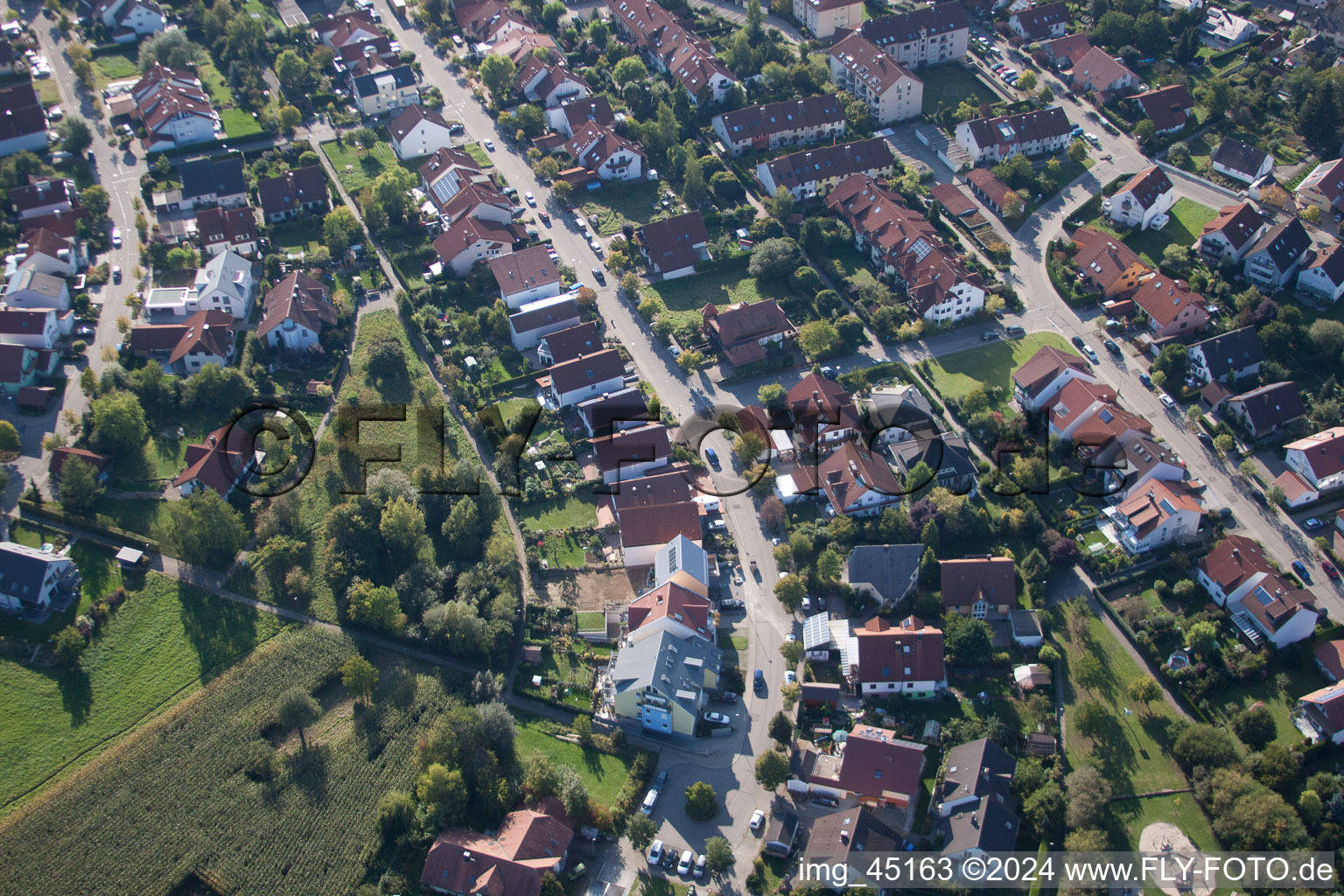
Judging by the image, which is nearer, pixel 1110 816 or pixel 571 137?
pixel 1110 816

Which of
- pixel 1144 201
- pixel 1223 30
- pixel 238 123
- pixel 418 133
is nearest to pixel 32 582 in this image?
pixel 418 133

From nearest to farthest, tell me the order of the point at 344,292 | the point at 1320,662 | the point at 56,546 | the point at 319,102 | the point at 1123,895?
1. the point at 1123,895
2. the point at 1320,662
3. the point at 56,546
4. the point at 344,292
5. the point at 319,102

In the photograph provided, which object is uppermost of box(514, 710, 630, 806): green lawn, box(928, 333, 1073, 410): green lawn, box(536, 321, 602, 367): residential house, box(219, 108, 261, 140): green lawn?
box(219, 108, 261, 140): green lawn

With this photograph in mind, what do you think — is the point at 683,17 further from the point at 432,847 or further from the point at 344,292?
the point at 432,847

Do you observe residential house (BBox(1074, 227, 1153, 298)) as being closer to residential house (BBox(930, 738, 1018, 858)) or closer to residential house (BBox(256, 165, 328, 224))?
residential house (BBox(930, 738, 1018, 858))

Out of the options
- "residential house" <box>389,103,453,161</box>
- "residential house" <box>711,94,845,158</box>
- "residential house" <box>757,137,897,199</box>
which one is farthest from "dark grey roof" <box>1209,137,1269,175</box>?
"residential house" <box>389,103,453,161</box>

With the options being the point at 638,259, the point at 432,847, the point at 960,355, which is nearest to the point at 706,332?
the point at 638,259
